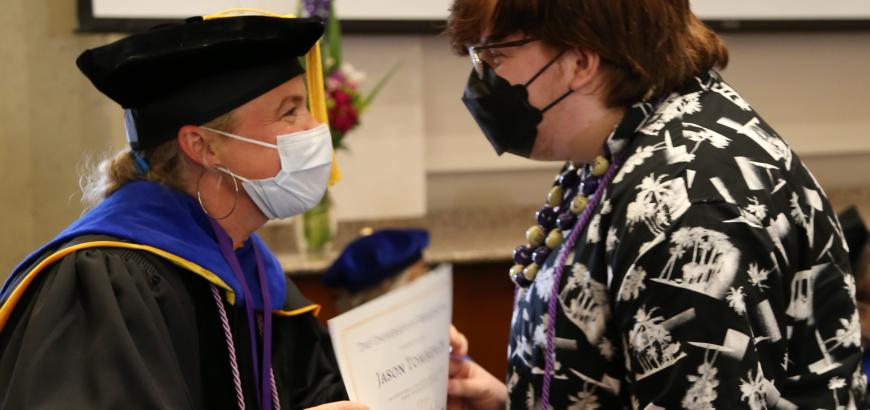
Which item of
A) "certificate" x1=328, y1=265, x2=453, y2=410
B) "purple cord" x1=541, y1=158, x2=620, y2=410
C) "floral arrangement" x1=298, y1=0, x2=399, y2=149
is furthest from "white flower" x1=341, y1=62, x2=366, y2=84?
"purple cord" x1=541, y1=158, x2=620, y2=410

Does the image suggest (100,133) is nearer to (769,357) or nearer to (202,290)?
(202,290)

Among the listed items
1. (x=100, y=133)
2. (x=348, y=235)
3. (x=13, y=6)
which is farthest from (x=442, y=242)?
(x=13, y=6)

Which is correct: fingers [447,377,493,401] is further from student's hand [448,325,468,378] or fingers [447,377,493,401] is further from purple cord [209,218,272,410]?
purple cord [209,218,272,410]

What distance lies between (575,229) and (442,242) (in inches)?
85.0

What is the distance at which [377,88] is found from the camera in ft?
11.2

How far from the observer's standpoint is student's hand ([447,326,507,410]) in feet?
6.11

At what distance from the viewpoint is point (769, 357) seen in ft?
4.28

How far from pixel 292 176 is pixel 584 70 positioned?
60cm

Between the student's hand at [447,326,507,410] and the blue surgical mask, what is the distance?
16.1 inches

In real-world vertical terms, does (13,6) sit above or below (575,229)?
above

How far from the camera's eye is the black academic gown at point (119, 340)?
1.38m

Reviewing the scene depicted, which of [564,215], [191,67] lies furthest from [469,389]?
[191,67]

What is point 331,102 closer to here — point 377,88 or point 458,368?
point 377,88

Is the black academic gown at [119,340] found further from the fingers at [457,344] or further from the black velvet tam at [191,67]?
the fingers at [457,344]
